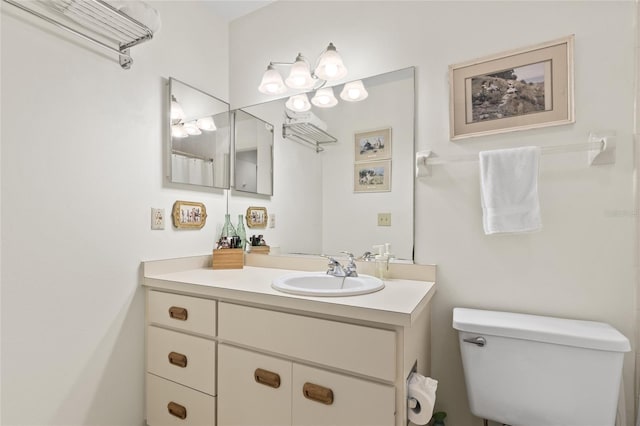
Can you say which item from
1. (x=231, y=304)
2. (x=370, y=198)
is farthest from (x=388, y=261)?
(x=231, y=304)

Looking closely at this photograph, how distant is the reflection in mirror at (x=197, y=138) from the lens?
1717mm

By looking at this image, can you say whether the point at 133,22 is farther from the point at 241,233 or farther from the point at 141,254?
the point at 241,233

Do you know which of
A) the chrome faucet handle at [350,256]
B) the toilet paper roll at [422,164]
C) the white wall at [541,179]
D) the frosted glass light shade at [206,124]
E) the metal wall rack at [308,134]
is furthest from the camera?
the frosted glass light shade at [206,124]

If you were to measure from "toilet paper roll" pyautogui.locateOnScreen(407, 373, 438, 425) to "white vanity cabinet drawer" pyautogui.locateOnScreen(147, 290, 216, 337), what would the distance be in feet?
2.65

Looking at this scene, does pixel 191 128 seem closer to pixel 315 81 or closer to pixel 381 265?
pixel 315 81

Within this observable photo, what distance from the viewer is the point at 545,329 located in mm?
1081

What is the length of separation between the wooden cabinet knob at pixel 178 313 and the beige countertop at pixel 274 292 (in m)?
0.08

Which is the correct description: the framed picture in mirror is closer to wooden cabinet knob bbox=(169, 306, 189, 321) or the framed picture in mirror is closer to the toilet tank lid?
the toilet tank lid

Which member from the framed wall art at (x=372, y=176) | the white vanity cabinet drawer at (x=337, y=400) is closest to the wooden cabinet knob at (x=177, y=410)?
the white vanity cabinet drawer at (x=337, y=400)

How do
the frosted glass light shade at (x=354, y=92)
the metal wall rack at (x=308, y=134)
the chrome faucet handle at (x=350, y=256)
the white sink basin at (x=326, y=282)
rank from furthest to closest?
the metal wall rack at (x=308, y=134)
the frosted glass light shade at (x=354, y=92)
the chrome faucet handle at (x=350, y=256)
the white sink basin at (x=326, y=282)

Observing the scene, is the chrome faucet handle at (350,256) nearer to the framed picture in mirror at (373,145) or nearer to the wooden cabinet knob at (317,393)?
the framed picture in mirror at (373,145)

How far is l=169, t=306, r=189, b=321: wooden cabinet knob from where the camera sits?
143 cm

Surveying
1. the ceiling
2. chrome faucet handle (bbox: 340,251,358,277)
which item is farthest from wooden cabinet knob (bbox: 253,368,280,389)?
the ceiling

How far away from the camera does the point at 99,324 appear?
1.41 m
